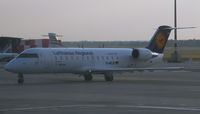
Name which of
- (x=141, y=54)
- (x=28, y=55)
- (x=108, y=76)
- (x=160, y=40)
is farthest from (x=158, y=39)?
(x=28, y=55)

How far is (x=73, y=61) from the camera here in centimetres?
3144

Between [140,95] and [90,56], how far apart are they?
11.6 metres

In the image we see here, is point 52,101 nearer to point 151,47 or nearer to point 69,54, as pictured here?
point 69,54

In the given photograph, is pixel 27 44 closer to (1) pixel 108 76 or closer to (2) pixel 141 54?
(2) pixel 141 54

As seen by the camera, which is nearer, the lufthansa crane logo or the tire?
the tire

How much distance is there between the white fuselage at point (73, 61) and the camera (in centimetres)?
2955

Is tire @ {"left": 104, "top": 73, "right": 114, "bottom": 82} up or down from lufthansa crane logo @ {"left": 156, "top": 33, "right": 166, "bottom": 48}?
down

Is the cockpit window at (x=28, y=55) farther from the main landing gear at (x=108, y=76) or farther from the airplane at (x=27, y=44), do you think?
the airplane at (x=27, y=44)

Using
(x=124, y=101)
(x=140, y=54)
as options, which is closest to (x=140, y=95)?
(x=124, y=101)

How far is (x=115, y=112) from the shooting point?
1522 centimetres

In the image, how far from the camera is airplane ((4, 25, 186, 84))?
1169 inches

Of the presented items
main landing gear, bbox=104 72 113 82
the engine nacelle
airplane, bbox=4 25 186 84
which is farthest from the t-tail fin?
main landing gear, bbox=104 72 113 82

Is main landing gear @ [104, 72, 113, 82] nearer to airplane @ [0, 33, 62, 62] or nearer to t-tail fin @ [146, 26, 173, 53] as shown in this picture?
t-tail fin @ [146, 26, 173, 53]

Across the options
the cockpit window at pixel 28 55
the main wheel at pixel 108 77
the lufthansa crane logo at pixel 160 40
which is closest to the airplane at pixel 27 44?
the lufthansa crane logo at pixel 160 40
